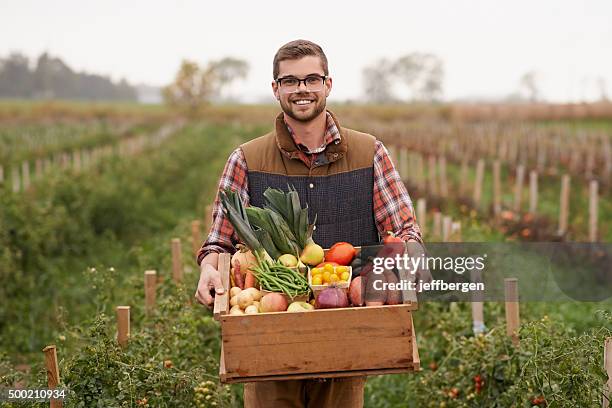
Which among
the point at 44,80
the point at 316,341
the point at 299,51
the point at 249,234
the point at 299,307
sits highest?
the point at 44,80

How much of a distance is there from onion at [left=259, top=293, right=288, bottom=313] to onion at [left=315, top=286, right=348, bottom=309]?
13 cm

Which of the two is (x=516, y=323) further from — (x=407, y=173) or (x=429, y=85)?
(x=429, y=85)

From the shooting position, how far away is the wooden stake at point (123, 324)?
13.1 feet

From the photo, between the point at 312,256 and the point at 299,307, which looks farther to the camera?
the point at 312,256

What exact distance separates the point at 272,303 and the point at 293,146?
3.23 ft

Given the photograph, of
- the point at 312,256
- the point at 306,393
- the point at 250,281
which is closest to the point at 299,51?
the point at 312,256

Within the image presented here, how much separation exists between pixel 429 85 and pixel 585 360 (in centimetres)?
9911

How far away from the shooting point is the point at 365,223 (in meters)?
3.61

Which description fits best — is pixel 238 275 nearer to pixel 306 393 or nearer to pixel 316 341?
pixel 316 341

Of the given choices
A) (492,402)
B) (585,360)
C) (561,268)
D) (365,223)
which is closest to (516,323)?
(492,402)

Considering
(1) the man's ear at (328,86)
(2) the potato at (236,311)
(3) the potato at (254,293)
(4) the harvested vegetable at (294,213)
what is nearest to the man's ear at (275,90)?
(1) the man's ear at (328,86)

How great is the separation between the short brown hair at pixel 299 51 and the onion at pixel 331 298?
1.04 meters

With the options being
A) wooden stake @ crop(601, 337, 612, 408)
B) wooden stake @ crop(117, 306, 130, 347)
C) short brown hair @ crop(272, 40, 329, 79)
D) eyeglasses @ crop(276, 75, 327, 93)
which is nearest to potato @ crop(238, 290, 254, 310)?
eyeglasses @ crop(276, 75, 327, 93)

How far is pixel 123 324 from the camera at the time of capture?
159 inches
